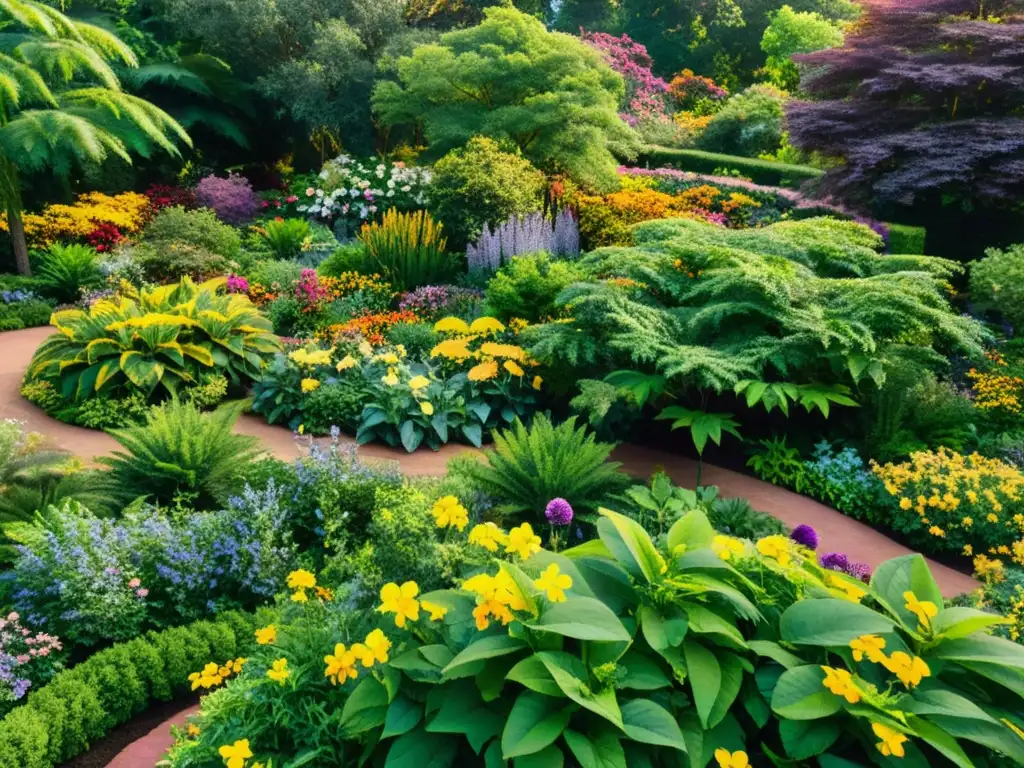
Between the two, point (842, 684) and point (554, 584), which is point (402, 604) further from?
point (842, 684)

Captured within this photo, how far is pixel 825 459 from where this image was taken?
5.32m

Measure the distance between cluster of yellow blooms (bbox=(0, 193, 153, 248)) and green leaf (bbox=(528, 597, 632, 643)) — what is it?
1168 cm

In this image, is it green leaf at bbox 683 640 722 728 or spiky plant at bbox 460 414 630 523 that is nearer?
green leaf at bbox 683 640 722 728

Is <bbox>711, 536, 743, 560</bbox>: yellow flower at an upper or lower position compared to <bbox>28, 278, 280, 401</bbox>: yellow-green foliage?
upper

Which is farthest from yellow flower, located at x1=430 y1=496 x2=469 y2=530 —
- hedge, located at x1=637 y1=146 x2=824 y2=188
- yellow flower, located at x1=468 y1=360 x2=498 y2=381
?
hedge, located at x1=637 y1=146 x2=824 y2=188

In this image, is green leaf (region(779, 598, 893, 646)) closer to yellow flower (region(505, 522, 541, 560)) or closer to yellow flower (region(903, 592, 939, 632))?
yellow flower (region(903, 592, 939, 632))

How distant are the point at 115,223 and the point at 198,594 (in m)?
9.97

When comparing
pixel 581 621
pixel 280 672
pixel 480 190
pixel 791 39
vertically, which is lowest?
pixel 280 672

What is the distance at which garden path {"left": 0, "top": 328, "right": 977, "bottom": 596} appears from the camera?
4.54 metres

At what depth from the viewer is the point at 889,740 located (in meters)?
1.69

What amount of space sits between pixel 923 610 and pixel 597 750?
0.95 meters

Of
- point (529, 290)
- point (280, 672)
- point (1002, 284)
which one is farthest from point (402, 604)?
point (1002, 284)

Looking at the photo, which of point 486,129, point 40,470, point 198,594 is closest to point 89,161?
point 486,129

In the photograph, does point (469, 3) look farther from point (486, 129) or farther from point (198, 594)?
point (198, 594)
